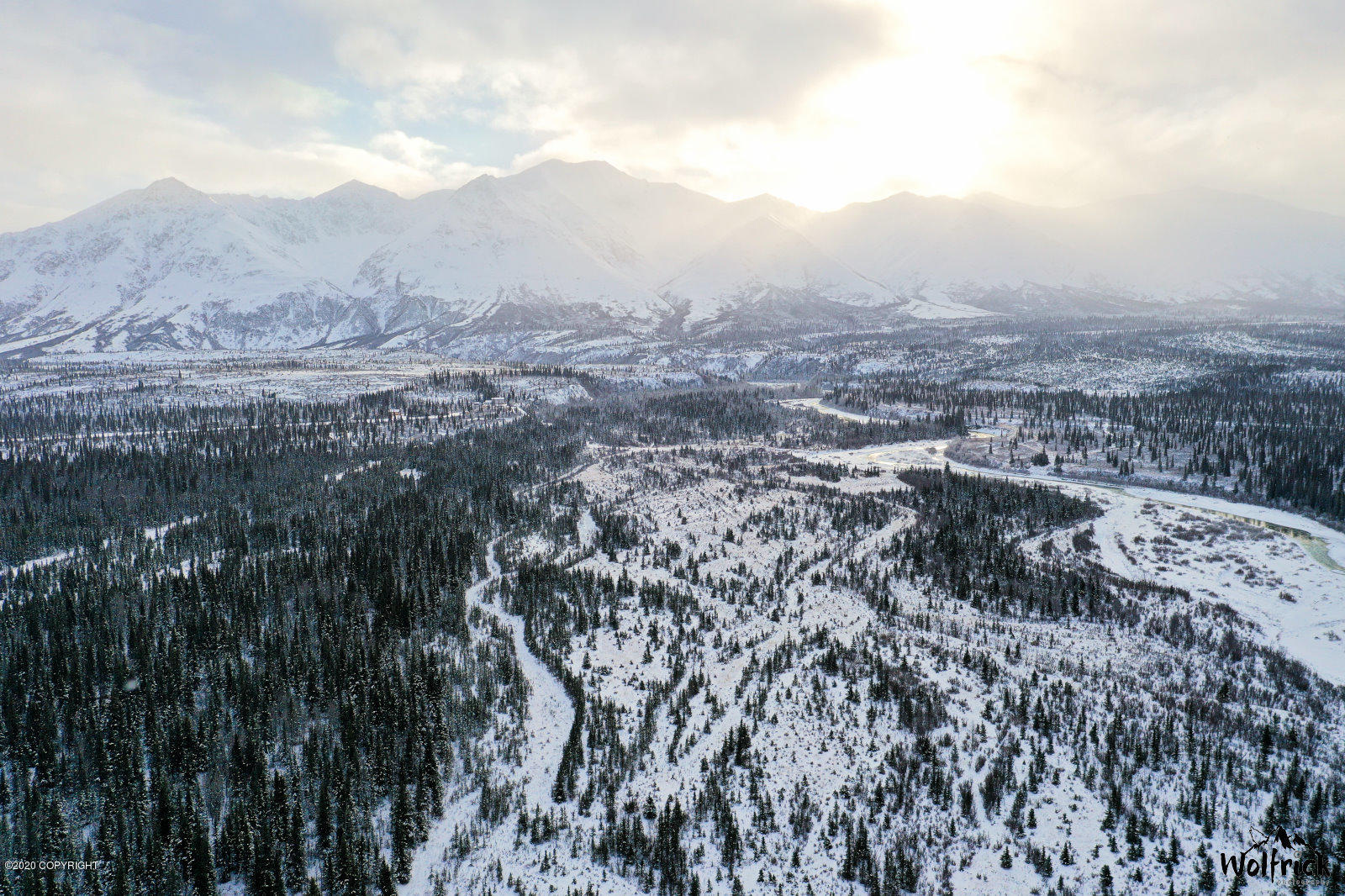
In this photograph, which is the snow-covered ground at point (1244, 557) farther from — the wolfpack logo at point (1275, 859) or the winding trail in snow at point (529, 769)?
the winding trail in snow at point (529, 769)

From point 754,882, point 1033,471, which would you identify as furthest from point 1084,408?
point 754,882

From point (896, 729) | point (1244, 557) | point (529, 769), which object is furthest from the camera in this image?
point (1244, 557)

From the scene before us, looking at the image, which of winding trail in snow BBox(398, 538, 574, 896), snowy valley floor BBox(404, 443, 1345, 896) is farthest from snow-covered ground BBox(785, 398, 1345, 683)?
winding trail in snow BBox(398, 538, 574, 896)

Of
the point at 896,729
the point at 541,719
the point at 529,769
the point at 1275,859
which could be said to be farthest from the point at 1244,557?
the point at 529,769

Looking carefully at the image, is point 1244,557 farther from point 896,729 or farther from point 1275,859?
point 896,729

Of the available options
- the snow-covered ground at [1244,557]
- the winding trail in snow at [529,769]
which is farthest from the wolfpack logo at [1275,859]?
the winding trail in snow at [529,769]

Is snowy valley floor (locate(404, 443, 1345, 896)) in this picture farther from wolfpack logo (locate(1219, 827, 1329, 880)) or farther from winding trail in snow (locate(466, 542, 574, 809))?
wolfpack logo (locate(1219, 827, 1329, 880))

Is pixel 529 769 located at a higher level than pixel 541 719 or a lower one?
lower

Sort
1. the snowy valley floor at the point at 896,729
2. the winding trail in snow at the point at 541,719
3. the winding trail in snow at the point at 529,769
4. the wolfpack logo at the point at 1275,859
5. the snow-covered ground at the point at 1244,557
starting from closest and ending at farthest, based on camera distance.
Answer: the wolfpack logo at the point at 1275,859, the snowy valley floor at the point at 896,729, the winding trail in snow at the point at 529,769, the winding trail in snow at the point at 541,719, the snow-covered ground at the point at 1244,557
